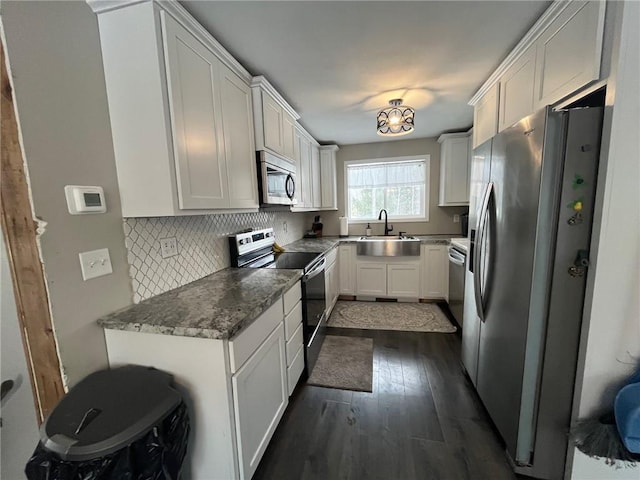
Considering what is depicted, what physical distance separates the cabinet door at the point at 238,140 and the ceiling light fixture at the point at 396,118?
1.29 m

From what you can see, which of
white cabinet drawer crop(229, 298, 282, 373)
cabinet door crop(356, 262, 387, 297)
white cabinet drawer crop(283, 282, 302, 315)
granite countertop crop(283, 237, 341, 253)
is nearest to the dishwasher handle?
cabinet door crop(356, 262, 387, 297)

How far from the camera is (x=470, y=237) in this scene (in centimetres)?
190

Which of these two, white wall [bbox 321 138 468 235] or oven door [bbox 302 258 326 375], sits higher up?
white wall [bbox 321 138 468 235]

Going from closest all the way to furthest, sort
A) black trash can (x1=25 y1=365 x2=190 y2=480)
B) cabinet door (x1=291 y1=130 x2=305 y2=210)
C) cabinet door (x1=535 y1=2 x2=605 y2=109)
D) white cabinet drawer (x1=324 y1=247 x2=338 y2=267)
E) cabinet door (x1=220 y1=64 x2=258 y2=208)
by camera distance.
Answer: black trash can (x1=25 y1=365 x2=190 y2=480) → cabinet door (x1=535 y1=2 x2=605 y2=109) → cabinet door (x1=220 y1=64 x2=258 y2=208) → cabinet door (x1=291 y1=130 x2=305 y2=210) → white cabinet drawer (x1=324 y1=247 x2=338 y2=267)

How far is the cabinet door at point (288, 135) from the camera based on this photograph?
2340 millimetres

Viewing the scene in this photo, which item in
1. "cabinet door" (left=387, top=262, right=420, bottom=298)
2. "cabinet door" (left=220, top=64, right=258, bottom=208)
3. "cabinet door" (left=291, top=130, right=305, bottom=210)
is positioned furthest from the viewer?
"cabinet door" (left=387, top=262, right=420, bottom=298)

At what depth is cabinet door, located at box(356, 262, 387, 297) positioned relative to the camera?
142 inches

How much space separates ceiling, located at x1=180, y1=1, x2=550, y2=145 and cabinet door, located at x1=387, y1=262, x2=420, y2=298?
206 cm

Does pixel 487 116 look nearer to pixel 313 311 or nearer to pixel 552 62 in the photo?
pixel 552 62

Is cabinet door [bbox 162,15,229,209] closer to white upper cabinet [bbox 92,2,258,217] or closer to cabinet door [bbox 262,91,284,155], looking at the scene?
white upper cabinet [bbox 92,2,258,217]

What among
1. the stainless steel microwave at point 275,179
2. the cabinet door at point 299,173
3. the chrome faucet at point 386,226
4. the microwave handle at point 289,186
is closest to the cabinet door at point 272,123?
the stainless steel microwave at point 275,179

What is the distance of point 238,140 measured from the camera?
1.67 m

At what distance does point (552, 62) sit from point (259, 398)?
242 cm

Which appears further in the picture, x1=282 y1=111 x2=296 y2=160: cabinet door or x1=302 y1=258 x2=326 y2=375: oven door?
x1=282 y1=111 x2=296 y2=160: cabinet door
